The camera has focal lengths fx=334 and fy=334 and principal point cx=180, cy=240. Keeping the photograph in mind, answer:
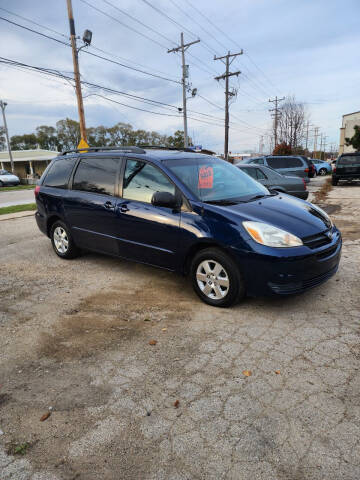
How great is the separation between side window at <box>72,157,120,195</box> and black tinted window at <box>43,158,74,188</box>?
0.28m

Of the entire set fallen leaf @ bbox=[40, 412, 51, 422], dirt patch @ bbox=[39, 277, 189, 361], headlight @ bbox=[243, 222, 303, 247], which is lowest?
fallen leaf @ bbox=[40, 412, 51, 422]

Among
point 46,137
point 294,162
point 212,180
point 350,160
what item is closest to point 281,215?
point 212,180

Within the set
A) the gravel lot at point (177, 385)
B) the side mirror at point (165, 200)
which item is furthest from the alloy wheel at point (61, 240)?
the side mirror at point (165, 200)

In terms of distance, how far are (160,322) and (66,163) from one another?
3.42 metres

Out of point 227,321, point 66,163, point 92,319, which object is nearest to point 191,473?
point 227,321

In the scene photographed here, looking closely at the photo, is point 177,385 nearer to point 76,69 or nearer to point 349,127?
point 76,69

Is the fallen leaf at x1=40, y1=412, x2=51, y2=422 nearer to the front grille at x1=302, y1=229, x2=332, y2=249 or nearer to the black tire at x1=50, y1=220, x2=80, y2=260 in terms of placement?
the front grille at x1=302, y1=229, x2=332, y2=249

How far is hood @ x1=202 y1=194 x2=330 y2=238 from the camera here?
356 cm

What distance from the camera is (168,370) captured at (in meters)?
2.72

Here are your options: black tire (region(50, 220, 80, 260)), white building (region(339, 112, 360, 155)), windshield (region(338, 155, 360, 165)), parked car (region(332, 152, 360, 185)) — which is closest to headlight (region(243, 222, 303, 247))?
black tire (region(50, 220, 80, 260))

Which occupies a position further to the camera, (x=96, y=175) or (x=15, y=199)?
(x=15, y=199)

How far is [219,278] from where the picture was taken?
12.0 ft

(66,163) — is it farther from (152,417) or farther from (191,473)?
(191,473)

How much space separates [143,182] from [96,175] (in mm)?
996
